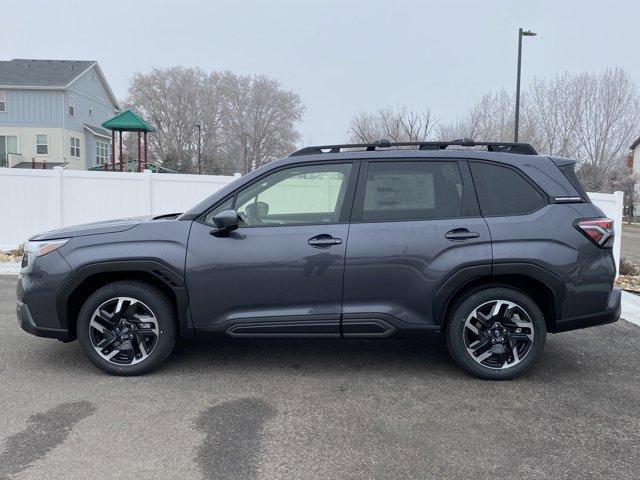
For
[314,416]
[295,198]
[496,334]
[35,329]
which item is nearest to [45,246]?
[35,329]

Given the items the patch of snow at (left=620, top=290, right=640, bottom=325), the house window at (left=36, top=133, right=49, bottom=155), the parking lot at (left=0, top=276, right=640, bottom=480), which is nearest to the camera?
the parking lot at (left=0, top=276, right=640, bottom=480)

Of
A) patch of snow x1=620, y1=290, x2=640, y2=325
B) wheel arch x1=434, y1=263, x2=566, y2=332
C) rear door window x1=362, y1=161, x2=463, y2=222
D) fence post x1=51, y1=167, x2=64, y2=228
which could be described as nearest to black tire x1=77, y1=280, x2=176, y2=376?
rear door window x1=362, y1=161, x2=463, y2=222

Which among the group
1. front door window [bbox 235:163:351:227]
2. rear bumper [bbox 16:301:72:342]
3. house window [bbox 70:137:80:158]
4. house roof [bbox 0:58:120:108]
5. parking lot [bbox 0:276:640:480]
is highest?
house roof [bbox 0:58:120:108]

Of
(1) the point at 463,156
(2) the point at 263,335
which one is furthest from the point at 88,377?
(1) the point at 463,156

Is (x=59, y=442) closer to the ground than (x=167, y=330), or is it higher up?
closer to the ground

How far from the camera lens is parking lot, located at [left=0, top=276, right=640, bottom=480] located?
3.13 m

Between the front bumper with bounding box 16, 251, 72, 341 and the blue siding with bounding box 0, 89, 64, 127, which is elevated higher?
the blue siding with bounding box 0, 89, 64, 127

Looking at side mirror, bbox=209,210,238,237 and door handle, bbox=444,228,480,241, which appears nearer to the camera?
side mirror, bbox=209,210,238,237

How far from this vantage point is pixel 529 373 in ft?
15.1

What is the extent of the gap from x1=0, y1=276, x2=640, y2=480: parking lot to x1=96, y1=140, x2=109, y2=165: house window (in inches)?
1417

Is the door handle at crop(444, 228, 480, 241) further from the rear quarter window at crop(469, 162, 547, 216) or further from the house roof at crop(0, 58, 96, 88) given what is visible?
the house roof at crop(0, 58, 96, 88)

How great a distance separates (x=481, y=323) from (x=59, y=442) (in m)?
3.10

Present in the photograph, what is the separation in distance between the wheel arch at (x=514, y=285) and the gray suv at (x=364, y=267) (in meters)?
0.01

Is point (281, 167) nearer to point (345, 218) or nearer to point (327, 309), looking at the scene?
point (345, 218)
